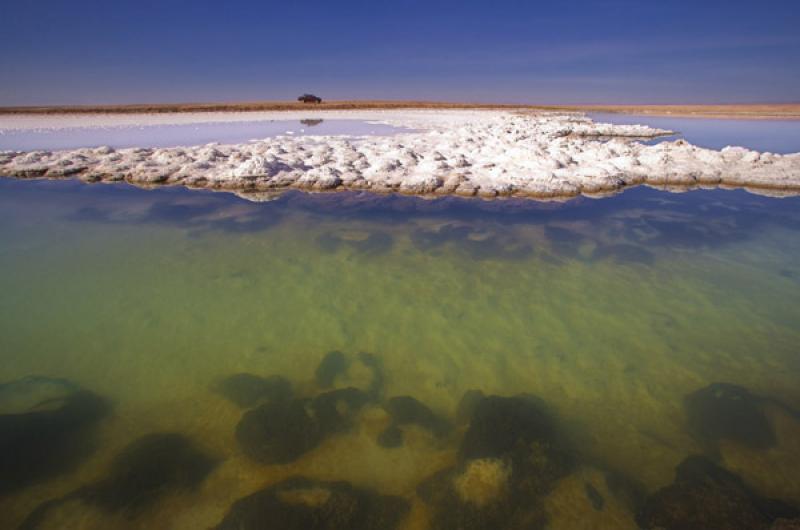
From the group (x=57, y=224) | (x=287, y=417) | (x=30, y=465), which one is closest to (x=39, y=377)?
(x=30, y=465)

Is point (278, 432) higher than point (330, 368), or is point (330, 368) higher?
point (330, 368)

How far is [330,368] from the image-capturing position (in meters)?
4.43

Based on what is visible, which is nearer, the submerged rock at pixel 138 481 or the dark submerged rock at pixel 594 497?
the submerged rock at pixel 138 481

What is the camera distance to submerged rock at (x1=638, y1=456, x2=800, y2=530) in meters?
2.84

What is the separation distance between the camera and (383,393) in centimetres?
410

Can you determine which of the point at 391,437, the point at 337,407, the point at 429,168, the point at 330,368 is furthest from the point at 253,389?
the point at 429,168

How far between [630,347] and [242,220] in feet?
25.6

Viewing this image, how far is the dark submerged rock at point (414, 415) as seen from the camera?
373cm

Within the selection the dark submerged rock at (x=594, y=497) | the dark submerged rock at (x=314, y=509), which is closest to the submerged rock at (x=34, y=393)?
the dark submerged rock at (x=314, y=509)

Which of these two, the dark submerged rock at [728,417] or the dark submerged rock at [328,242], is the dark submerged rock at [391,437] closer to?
the dark submerged rock at [728,417]

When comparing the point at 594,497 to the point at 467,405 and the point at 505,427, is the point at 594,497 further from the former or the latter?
the point at 467,405

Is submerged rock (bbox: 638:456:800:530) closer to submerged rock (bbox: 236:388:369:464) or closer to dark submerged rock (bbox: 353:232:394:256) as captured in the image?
submerged rock (bbox: 236:388:369:464)

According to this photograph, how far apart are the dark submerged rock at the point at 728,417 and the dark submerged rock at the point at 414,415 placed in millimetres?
2348

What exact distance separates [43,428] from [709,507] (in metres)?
5.64
